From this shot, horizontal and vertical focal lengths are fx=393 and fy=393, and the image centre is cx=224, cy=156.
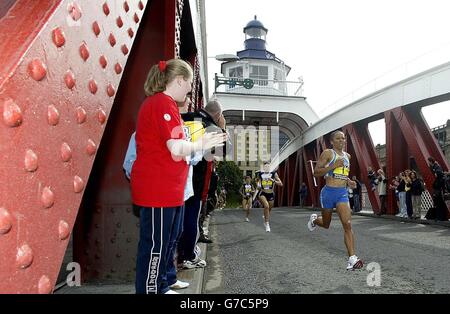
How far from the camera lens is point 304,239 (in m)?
7.12

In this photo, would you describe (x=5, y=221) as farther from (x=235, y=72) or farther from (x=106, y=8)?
(x=235, y=72)

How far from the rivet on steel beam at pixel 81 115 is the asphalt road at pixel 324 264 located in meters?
2.74

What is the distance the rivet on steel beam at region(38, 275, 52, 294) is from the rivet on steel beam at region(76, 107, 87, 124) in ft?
1.29

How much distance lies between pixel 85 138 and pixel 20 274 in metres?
0.39

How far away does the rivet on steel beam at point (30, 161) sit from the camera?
0.79m

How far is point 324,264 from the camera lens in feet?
15.5

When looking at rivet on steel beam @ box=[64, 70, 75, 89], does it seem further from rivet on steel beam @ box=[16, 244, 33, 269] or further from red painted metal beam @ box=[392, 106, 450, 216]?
red painted metal beam @ box=[392, 106, 450, 216]

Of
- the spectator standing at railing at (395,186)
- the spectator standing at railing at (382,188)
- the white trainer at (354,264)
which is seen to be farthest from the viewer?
the spectator standing at railing at (382,188)

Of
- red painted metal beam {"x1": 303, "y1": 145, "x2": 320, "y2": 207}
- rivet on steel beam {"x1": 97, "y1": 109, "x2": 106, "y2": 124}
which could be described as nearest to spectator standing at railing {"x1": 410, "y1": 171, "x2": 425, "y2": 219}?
red painted metal beam {"x1": 303, "y1": 145, "x2": 320, "y2": 207}

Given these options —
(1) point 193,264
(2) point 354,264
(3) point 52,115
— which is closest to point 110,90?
(3) point 52,115

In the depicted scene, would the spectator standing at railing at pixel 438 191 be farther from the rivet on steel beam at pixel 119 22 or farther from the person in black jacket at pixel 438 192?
the rivet on steel beam at pixel 119 22

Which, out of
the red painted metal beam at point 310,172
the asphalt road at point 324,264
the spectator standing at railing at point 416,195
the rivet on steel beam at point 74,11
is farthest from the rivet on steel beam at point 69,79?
the red painted metal beam at point 310,172

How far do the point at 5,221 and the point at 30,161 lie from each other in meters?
0.13

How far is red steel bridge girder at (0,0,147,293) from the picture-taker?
0.76m
